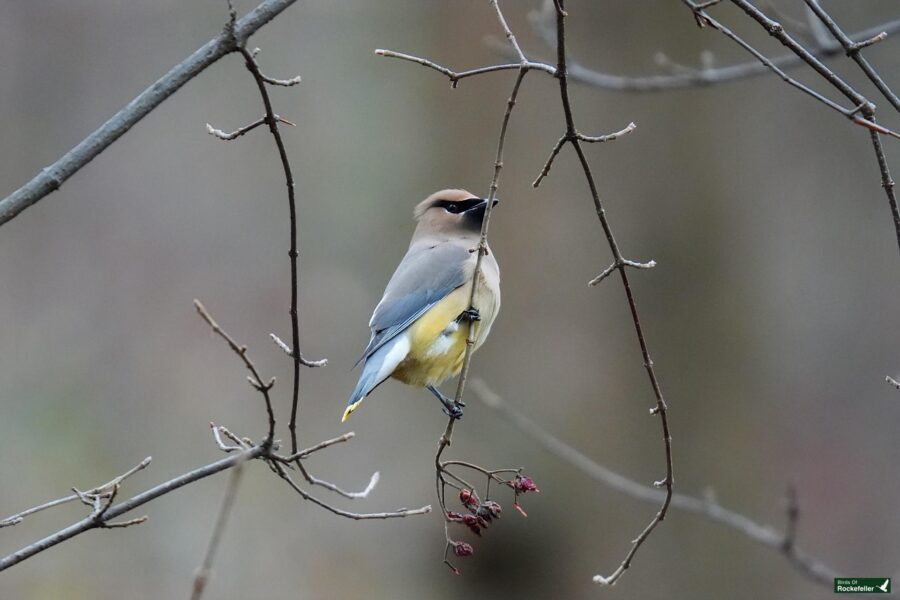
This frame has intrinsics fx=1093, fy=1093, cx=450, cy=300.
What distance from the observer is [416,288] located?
421 cm

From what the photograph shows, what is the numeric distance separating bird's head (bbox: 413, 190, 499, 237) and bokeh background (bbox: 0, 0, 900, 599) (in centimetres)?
224

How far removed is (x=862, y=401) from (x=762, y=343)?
26.8 inches

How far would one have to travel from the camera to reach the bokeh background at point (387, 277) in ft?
21.9

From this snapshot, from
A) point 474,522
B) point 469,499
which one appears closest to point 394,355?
point 469,499

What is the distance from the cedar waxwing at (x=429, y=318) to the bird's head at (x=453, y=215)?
0.18 metres

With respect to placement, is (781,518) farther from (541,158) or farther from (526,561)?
(541,158)

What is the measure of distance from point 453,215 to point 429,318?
68cm

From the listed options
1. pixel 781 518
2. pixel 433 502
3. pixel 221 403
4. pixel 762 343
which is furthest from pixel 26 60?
pixel 781 518

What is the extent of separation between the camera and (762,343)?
6.77m

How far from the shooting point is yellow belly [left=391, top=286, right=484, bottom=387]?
4031mm

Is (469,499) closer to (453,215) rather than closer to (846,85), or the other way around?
(846,85)

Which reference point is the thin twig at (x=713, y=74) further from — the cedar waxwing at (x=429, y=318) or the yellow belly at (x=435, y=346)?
the yellow belly at (x=435, y=346)

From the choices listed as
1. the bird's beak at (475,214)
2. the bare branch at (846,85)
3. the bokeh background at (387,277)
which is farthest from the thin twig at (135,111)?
the bokeh background at (387,277)

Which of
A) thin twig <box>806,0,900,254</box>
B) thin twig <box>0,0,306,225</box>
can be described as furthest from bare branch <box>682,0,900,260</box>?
thin twig <box>0,0,306,225</box>
